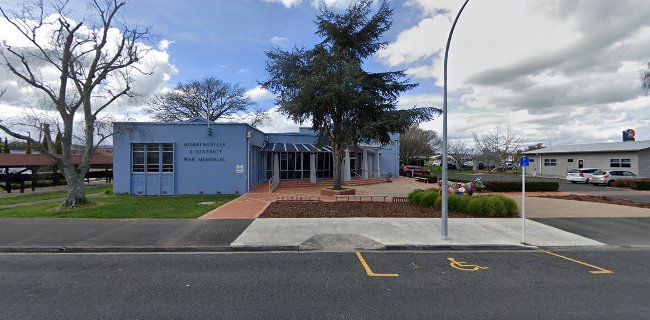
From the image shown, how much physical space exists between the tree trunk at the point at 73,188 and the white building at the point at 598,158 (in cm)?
4334

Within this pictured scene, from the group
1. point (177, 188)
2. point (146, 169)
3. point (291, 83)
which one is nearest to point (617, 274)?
point (291, 83)

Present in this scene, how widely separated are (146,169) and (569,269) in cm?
1909

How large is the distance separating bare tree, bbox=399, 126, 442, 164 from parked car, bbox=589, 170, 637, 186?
28.0 metres

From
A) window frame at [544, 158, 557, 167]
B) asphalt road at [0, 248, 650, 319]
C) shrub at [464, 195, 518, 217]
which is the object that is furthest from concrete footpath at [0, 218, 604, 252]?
window frame at [544, 158, 557, 167]

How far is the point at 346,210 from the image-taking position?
11.5 metres

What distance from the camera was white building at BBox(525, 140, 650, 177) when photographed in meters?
28.6

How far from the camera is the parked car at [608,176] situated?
975 inches

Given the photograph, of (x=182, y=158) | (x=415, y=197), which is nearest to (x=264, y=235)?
(x=415, y=197)

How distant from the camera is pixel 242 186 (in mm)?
17297

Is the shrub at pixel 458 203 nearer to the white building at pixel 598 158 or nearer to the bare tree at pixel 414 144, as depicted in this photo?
the white building at pixel 598 158

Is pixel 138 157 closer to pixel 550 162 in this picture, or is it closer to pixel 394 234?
pixel 394 234

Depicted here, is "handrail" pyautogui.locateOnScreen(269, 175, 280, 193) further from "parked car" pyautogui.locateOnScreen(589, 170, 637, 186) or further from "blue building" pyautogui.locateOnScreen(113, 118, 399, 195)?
"parked car" pyautogui.locateOnScreen(589, 170, 637, 186)

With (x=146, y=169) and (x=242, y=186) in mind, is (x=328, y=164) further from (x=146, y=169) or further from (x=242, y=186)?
(x=146, y=169)

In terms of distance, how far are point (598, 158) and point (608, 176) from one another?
29.6 feet
